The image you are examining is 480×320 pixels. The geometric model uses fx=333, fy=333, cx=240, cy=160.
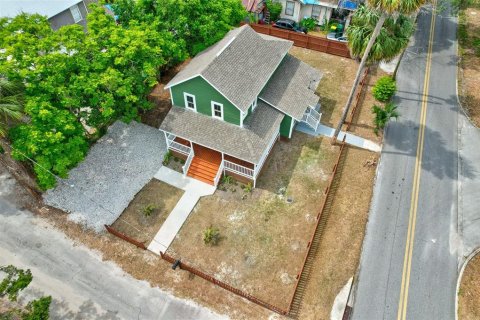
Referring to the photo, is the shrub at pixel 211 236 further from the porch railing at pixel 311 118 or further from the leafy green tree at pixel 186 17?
the leafy green tree at pixel 186 17

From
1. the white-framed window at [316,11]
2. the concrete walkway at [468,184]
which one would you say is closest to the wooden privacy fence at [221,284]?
the concrete walkway at [468,184]

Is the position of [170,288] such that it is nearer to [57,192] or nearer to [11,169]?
[57,192]

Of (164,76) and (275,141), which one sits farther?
(164,76)

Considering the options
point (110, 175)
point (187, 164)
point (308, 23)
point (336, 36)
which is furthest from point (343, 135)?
point (110, 175)

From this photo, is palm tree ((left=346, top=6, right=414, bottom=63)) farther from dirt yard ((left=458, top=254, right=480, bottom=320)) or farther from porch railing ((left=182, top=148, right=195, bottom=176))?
dirt yard ((left=458, top=254, right=480, bottom=320))

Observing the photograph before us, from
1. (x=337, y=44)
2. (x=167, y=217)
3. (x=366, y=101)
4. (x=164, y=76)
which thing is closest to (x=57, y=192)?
(x=167, y=217)
